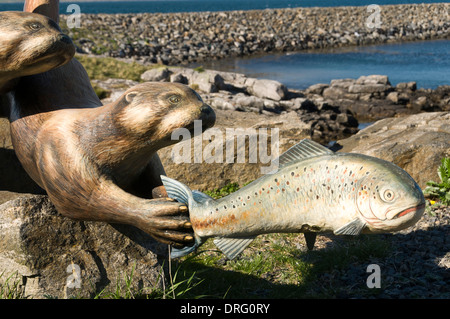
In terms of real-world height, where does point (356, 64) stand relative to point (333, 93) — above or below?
below

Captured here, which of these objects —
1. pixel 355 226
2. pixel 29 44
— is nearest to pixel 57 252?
pixel 29 44

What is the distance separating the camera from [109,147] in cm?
278

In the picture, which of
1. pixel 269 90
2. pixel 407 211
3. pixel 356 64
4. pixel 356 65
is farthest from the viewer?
pixel 356 64

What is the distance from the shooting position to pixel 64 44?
2.70 m

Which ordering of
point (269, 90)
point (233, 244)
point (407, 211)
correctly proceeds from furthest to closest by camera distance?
point (269, 90), point (233, 244), point (407, 211)

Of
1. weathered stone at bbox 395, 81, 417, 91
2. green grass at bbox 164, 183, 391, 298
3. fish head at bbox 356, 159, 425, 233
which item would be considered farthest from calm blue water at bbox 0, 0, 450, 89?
fish head at bbox 356, 159, 425, 233

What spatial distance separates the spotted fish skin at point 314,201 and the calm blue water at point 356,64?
16278 mm

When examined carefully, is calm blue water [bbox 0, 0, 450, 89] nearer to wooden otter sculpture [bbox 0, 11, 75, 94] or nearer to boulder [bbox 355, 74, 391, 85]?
boulder [bbox 355, 74, 391, 85]

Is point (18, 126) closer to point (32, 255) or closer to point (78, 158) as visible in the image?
point (78, 158)

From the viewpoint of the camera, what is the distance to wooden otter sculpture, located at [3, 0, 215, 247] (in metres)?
2.64

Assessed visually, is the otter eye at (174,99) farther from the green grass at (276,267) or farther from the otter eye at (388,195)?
the green grass at (276,267)

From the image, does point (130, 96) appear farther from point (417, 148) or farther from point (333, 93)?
point (333, 93)

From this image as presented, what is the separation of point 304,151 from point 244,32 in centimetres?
3094
